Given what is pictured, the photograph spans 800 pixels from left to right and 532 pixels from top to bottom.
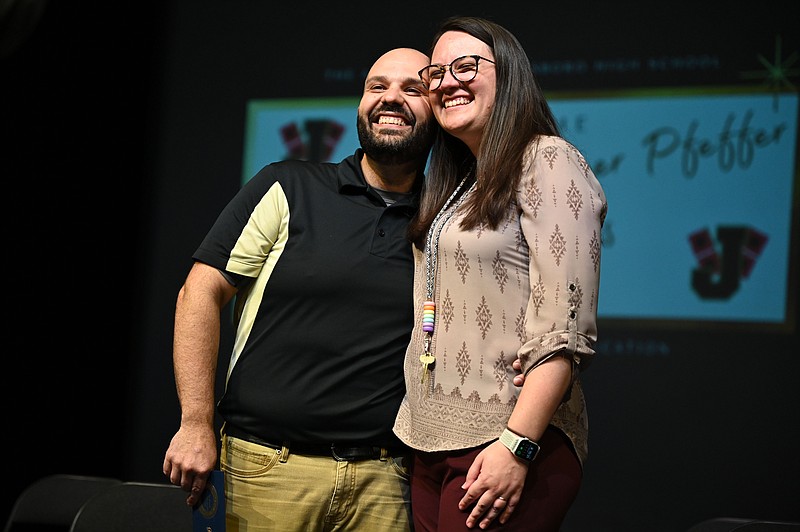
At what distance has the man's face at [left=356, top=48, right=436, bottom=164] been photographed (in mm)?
2131

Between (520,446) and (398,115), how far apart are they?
0.88 m

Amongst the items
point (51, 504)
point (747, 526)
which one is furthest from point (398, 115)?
point (51, 504)

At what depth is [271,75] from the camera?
4000 millimetres

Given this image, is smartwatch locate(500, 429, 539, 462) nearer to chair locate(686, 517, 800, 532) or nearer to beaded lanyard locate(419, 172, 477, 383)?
beaded lanyard locate(419, 172, 477, 383)

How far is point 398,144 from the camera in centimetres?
212

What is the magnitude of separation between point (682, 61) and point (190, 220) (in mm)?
2129

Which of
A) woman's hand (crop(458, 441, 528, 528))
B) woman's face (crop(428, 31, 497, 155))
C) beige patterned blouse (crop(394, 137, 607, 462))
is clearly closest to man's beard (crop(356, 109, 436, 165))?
Answer: woman's face (crop(428, 31, 497, 155))

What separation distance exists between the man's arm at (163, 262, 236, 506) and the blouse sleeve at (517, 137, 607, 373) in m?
0.74

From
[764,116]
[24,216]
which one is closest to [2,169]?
[24,216]

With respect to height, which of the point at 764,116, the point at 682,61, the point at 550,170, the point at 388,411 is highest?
the point at 682,61

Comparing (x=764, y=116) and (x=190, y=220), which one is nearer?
(x=764, y=116)

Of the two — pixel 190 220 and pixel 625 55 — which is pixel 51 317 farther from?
pixel 625 55

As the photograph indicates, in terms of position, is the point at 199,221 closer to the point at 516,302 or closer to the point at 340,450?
the point at 340,450

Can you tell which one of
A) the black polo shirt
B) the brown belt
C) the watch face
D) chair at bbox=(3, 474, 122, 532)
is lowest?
chair at bbox=(3, 474, 122, 532)
